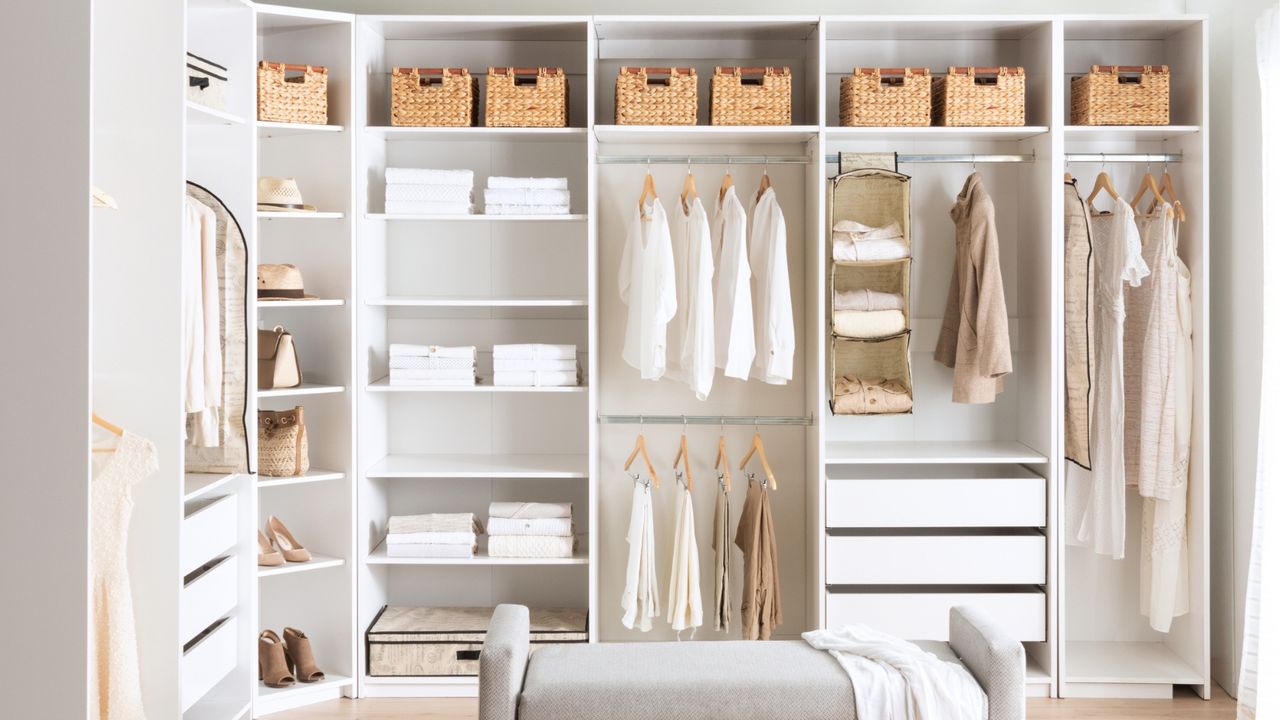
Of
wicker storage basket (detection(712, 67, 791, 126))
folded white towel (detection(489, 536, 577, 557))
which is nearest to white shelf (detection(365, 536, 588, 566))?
folded white towel (detection(489, 536, 577, 557))

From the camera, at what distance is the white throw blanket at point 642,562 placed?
421 cm

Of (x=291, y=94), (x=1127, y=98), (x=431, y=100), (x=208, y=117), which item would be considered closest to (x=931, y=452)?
(x=1127, y=98)

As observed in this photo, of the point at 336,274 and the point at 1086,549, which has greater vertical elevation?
the point at 336,274

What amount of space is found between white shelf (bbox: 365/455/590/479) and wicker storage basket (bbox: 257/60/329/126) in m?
1.32

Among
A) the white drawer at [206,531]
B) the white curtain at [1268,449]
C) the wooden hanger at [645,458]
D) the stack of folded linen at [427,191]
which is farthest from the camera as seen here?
Result: the wooden hanger at [645,458]

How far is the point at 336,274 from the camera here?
4.11 meters

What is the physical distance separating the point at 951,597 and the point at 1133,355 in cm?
115

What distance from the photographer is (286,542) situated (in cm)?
409

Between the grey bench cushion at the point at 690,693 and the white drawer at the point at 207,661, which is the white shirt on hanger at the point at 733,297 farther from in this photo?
the white drawer at the point at 207,661

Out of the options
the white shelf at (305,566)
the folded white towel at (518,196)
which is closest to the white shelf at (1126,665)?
the folded white towel at (518,196)

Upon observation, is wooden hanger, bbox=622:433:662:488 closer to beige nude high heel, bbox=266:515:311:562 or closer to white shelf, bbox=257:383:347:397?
white shelf, bbox=257:383:347:397

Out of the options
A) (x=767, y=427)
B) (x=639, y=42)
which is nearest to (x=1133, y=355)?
(x=767, y=427)

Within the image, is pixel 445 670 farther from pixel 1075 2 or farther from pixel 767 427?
pixel 1075 2

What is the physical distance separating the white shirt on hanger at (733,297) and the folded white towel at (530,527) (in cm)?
87
